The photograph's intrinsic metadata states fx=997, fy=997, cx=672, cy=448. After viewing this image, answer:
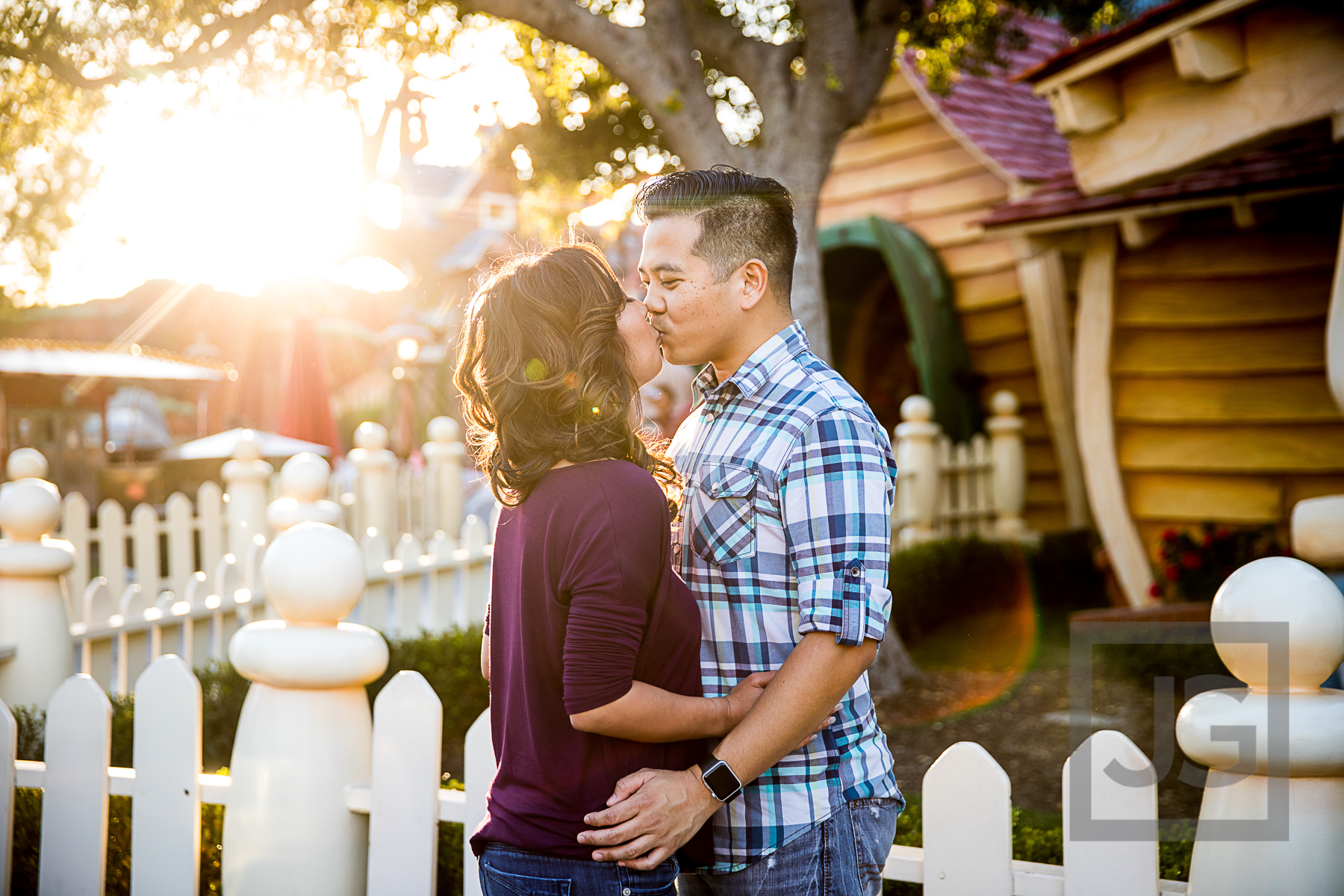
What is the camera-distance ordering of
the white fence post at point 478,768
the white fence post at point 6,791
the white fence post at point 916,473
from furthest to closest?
1. the white fence post at point 916,473
2. the white fence post at point 6,791
3. the white fence post at point 478,768

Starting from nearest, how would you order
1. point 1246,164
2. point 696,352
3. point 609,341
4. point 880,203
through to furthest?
point 609,341 → point 696,352 → point 1246,164 → point 880,203

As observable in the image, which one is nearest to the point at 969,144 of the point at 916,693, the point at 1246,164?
the point at 1246,164

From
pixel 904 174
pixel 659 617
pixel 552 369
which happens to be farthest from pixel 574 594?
pixel 904 174

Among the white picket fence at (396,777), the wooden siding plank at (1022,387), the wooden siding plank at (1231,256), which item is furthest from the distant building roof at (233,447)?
the wooden siding plank at (1231,256)

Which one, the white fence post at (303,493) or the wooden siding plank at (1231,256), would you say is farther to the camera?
the wooden siding plank at (1231,256)

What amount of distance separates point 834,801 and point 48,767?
6.76ft

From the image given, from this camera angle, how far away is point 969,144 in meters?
7.66

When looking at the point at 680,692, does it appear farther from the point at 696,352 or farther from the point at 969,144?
the point at 969,144

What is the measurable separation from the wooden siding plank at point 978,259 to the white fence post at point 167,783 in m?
6.89

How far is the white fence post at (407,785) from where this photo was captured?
2.15 meters

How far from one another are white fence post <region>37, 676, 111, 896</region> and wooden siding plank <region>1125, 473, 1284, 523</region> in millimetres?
5346

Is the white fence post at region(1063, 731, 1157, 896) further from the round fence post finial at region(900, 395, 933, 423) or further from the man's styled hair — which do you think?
the round fence post finial at region(900, 395, 933, 423)

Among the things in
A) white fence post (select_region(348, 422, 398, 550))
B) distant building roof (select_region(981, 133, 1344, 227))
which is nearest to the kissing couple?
distant building roof (select_region(981, 133, 1344, 227))

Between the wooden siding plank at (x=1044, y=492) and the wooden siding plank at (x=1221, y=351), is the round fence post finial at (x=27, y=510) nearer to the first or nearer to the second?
the wooden siding plank at (x=1221, y=351)
